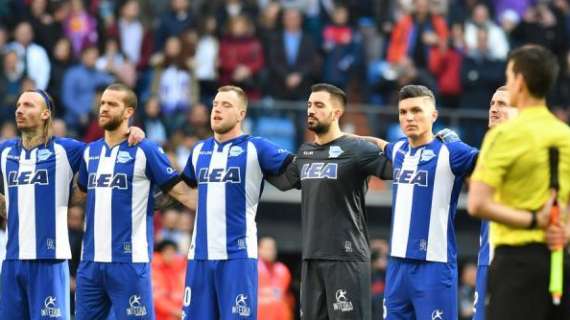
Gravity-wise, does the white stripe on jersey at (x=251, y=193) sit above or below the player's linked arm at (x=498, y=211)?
above

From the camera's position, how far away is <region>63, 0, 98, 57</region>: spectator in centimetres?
2122

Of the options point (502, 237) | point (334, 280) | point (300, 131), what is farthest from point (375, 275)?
point (502, 237)

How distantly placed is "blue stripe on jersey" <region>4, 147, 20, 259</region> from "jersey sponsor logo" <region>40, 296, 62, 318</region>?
0.53 metres

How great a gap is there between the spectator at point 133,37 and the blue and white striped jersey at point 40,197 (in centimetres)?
872

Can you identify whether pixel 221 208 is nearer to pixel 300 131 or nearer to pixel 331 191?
pixel 331 191

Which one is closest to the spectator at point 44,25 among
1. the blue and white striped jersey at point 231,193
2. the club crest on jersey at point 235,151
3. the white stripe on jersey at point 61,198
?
the white stripe on jersey at point 61,198

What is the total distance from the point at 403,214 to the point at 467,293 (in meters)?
6.99

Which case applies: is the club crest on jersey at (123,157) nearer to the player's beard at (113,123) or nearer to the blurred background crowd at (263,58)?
the player's beard at (113,123)

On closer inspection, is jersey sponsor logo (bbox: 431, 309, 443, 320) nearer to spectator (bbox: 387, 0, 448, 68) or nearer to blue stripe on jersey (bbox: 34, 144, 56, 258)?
blue stripe on jersey (bbox: 34, 144, 56, 258)

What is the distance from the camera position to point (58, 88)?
66.4 ft

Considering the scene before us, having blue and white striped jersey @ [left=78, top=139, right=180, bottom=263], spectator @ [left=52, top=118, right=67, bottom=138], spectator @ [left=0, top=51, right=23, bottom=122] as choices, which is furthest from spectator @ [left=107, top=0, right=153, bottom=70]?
blue and white striped jersey @ [left=78, top=139, right=180, bottom=263]

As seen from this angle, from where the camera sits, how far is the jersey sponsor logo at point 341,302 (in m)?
12.4

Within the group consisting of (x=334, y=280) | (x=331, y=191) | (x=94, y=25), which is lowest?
(x=334, y=280)

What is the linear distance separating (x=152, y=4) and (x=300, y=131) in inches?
A: 203
